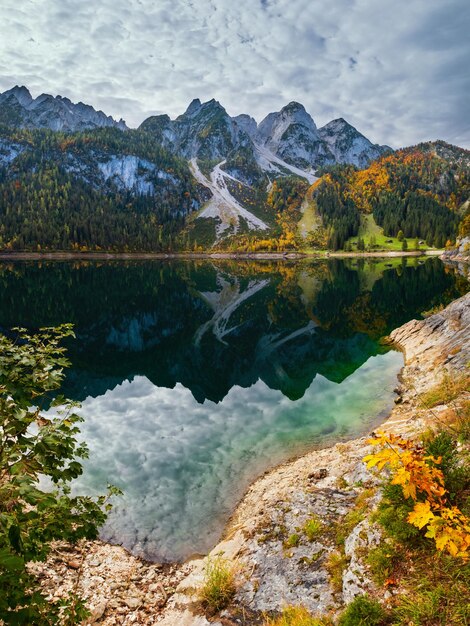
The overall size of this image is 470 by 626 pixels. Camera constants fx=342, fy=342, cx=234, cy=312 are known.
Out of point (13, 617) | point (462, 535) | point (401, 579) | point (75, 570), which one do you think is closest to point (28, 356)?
point (13, 617)

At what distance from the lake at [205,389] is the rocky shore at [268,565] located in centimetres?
180

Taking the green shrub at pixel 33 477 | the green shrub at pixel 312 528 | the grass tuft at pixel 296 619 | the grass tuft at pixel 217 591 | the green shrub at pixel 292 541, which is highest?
the green shrub at pixel 33 477

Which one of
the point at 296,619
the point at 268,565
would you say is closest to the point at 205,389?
the point at 268,565

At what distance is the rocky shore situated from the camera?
330 inches

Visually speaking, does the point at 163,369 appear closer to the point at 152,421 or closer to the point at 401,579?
the point at 152,421

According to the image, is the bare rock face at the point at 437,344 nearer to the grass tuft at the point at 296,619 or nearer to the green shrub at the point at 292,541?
the green shrub at the point at 292,541

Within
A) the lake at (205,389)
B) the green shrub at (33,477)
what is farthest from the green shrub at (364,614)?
the lake at (205,389)

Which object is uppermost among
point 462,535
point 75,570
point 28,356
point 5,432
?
point 28,356

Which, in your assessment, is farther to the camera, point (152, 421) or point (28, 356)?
point (152, 421)

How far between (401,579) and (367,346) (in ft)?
120

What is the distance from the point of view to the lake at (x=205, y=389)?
55.9ft

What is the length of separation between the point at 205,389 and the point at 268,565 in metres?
21.4

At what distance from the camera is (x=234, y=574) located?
988 centimetres

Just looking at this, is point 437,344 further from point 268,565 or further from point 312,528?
point 268,565
